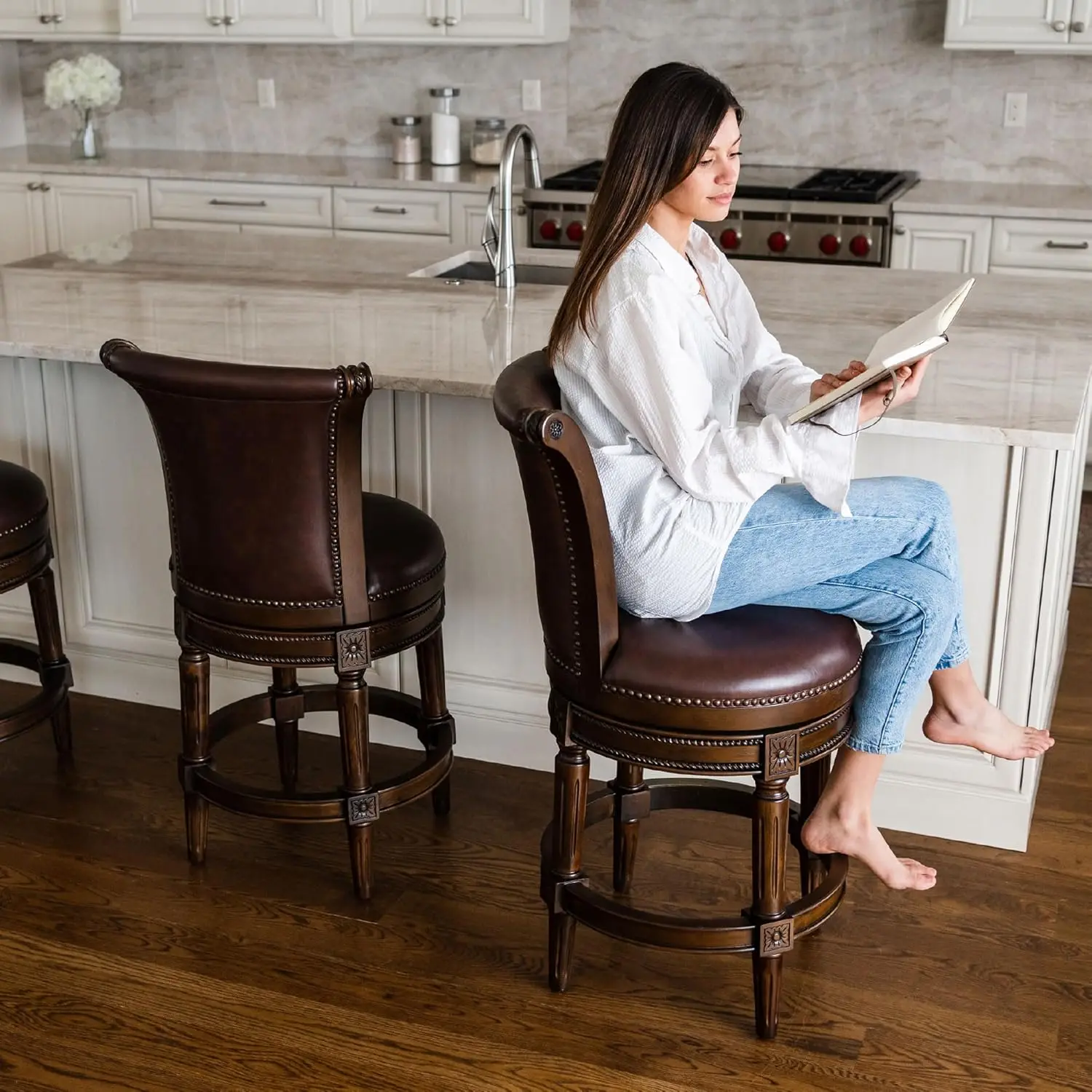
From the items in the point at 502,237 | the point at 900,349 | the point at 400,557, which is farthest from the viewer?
the point at 502,237

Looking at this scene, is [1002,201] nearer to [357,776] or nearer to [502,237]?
[502,237]

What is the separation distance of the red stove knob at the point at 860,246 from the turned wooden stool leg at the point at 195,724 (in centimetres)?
261

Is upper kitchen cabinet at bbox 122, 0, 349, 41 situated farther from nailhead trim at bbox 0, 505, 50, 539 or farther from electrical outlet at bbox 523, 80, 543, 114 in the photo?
nailhead trim at bbox 0, 505, 50, 539

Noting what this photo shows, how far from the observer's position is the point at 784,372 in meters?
2.17

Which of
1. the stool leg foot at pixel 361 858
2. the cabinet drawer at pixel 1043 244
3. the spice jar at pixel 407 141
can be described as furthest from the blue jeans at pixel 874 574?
the spice jar at pixel 407 141

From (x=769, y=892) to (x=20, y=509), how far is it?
4.89 ft

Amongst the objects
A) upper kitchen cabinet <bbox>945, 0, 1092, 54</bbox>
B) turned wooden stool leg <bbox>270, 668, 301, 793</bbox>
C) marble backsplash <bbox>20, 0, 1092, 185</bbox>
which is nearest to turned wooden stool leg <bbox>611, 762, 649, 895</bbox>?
turned wooden stool leg <bbox>270, 668, 301, 793</bbox>

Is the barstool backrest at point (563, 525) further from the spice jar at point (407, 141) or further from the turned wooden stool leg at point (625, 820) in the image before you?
the spice jar at point (407, 141)

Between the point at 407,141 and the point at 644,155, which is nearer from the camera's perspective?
the point at 644,155

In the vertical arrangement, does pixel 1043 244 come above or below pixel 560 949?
above

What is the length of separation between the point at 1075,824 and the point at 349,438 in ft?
4.95

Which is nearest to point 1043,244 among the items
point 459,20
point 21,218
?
point 459,20

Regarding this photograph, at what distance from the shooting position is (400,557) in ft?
7.52

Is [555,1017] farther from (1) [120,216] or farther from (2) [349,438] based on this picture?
(1) [120,216]
